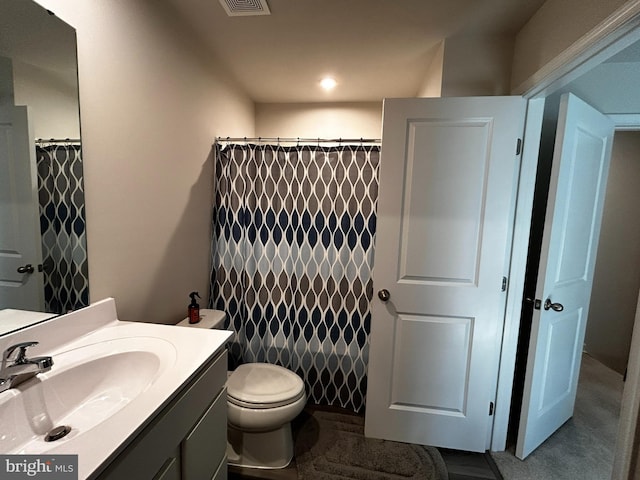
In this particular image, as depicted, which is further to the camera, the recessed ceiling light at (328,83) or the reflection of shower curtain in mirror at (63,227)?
the recessed ceiling light at (328,83)

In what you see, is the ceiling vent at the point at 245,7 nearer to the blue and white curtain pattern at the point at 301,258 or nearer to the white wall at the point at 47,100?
the blue and white curtain pattern at the point at 301,258

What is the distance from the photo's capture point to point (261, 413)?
1.41 metres

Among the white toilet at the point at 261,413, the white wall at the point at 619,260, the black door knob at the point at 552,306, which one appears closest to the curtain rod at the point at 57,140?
the white toilet at the point at 261,413

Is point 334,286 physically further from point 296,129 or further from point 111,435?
point 296,129

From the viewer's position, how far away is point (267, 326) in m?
1.99

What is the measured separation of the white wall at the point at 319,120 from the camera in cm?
277

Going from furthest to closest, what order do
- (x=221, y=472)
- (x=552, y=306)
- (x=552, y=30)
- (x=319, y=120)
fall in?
(x=319, y=120), (x=552, y=306), (x=552, y=30), (x=221, y=472)

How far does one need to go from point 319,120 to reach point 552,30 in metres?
1.85

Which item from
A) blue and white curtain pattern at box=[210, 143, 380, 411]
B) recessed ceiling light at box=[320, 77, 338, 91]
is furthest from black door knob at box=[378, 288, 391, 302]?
recessed ceiling light at box=[320, 77, 338, 91]

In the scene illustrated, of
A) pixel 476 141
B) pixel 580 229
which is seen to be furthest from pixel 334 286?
pixel 580 229

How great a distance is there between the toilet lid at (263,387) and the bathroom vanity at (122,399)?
30 cm

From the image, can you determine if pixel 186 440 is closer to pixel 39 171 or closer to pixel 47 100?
pixel 39 171

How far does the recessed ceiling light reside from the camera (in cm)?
226

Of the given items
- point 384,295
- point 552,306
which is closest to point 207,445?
point 384,295
